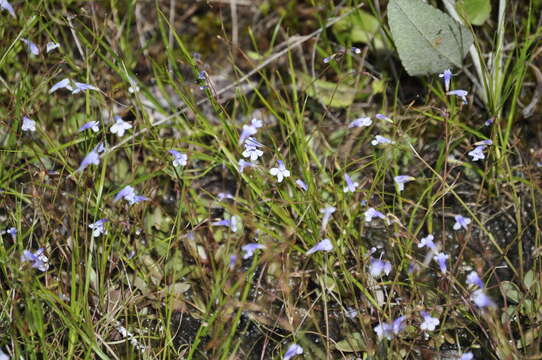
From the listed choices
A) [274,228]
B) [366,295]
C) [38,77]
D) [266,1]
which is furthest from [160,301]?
[266,1]

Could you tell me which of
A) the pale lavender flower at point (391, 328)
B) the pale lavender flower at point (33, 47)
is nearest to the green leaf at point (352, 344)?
the pale lavender flower at point (391, 328)

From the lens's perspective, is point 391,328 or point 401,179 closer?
point 391,328

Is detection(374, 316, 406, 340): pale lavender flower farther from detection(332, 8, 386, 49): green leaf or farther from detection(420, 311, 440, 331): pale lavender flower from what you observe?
detection(332, 8, 386, 49): green leaf

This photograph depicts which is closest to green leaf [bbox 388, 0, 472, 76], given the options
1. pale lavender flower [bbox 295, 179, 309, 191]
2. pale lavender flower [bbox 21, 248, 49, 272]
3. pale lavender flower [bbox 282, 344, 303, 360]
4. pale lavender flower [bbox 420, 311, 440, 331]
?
pale lavender flower [bbox 295, 179, 309, 191]

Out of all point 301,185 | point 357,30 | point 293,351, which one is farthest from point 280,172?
point 357,30

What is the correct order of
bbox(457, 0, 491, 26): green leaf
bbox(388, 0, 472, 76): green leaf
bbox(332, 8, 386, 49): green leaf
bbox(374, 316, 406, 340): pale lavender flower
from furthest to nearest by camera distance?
bbox(332, 8, 386, 49): green leaf
bbox(457, 0, 491, 26): green leaf
bbox(388, 0, 472, 76): green leaf
bbox(374, 316, 406, 340): pale lavender flower

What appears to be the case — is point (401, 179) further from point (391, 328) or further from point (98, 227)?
point (98, 227)
